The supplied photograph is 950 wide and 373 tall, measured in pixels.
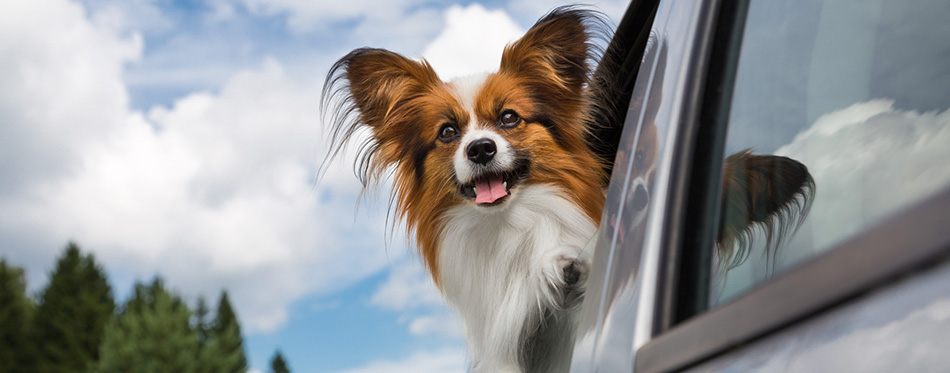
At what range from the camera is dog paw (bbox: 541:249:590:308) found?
2.52 metres

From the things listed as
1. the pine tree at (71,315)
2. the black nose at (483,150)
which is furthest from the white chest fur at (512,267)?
the pine tree at (71,315)

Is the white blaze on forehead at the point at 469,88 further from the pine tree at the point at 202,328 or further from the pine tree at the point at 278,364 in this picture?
the pine tree at the point at 278,364

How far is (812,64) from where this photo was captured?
1.04 m

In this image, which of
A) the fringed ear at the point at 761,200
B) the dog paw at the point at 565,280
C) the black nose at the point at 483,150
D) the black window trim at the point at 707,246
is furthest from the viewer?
the black nose at the point at 483,150

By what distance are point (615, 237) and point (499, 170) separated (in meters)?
1.66

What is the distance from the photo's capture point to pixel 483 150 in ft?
9.66

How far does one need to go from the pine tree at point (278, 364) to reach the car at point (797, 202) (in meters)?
58.6

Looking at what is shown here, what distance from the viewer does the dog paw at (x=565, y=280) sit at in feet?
8.26

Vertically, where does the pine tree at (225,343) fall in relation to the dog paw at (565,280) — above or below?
above

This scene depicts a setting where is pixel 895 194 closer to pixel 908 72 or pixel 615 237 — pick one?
pixel 908 72

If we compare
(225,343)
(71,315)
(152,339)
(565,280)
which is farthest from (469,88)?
(225,343)

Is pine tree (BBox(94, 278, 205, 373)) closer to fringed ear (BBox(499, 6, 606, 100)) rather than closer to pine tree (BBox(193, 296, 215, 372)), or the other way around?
pine tree (BBox(193, 296, 215, 372))

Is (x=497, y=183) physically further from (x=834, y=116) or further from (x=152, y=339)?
(x=152, y=339)

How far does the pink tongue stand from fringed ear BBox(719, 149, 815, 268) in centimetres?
188
